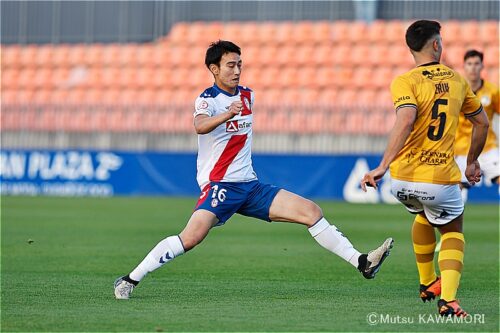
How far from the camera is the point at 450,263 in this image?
735 cm

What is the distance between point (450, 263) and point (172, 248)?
2217 millimetres

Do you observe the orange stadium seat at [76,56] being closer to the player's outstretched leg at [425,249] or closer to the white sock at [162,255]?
the white sock at [162,255]

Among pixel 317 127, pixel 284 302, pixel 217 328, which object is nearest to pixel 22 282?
pixel 284 302

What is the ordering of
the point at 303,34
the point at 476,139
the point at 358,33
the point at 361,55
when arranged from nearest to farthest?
the point at 476,139 → the point at 361,55 → the point at 358,33 → the point at 303,34

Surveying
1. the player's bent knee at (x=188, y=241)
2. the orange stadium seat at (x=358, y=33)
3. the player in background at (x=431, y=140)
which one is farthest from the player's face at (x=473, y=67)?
the orange stadium seat at (x=358, y=33)

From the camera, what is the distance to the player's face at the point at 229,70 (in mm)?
8328

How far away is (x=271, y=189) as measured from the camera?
8.48 meters

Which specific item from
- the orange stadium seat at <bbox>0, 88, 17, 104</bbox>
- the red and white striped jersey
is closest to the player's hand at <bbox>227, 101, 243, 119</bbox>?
the red and white striped jersey

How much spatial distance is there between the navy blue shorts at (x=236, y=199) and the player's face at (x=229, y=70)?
2.73 ft

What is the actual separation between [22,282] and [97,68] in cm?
2261

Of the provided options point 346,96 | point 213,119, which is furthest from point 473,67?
point 346,96

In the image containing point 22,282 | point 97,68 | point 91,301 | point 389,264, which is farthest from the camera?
point 97,68

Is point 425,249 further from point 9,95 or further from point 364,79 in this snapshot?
point 9,95

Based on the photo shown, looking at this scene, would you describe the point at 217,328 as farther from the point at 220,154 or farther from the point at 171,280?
the point at 171,280
